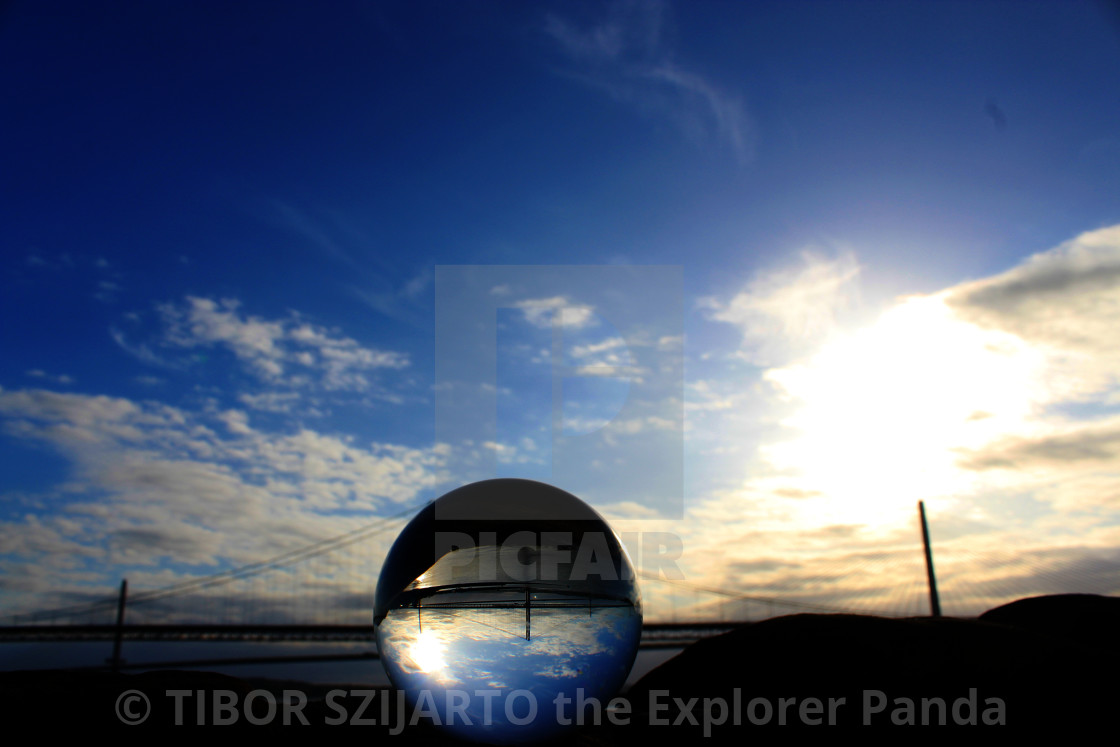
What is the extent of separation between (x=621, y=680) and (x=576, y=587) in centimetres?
83

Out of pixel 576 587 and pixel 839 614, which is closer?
pixel 576 587

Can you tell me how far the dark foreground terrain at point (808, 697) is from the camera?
3.99 metres

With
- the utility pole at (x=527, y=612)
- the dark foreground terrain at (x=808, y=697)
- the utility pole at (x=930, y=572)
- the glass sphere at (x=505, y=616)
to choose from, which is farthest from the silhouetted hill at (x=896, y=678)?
the utility pole at (x=930, y=572)

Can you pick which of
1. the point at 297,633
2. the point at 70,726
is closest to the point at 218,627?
the point at 297,633

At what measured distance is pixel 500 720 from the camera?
359cm

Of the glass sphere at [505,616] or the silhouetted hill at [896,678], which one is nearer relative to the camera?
the glass sphere at [505,616]

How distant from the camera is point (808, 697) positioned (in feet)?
15.7

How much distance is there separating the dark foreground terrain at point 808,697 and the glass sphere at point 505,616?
0.43 m

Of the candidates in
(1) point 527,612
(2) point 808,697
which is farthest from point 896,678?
(1) point 527,612

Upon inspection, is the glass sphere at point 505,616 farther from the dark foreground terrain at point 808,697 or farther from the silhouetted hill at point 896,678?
the silhouetted hill at point 896,678

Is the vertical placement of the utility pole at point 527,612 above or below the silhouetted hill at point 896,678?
above

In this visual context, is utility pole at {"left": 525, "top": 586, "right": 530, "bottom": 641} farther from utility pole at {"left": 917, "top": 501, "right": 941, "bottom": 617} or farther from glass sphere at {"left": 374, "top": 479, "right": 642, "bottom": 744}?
utility pole at {"left": 917, "top": 501, "right": 941, "bottom": 617}

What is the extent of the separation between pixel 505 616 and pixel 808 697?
2720mm

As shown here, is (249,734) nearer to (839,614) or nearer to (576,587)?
(576,587)
